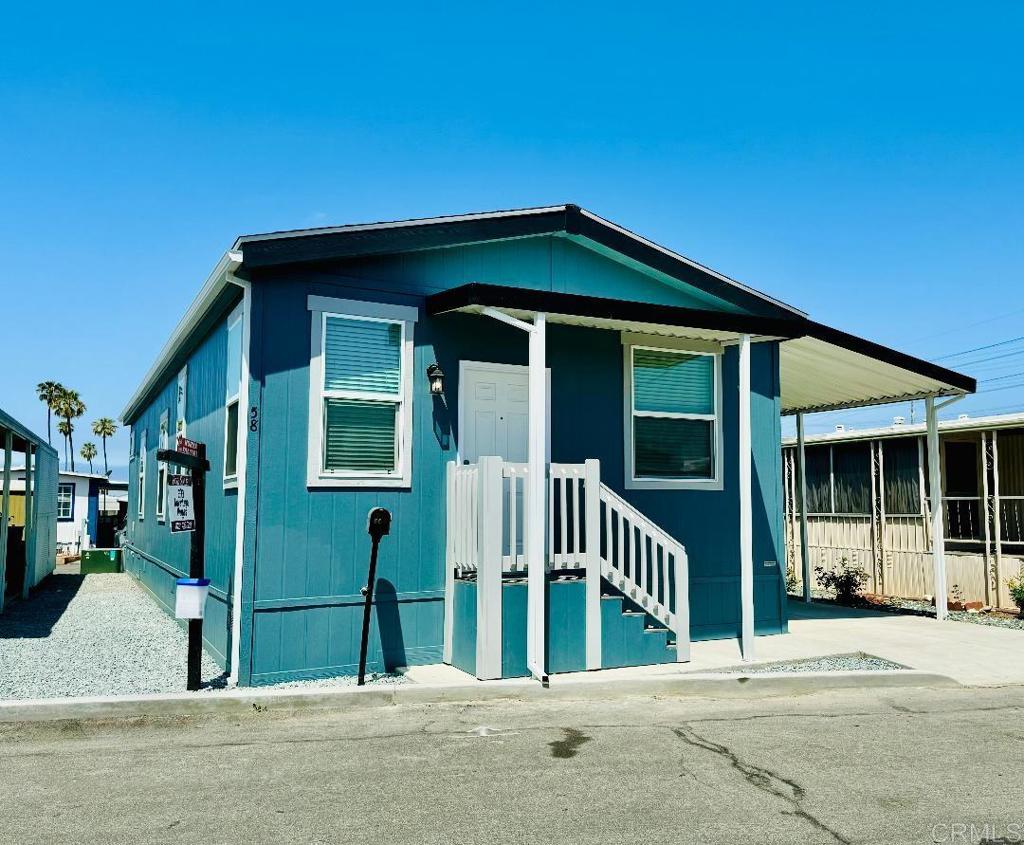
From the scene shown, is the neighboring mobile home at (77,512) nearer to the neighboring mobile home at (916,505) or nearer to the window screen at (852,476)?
the neighboring mobile home at (916,505)

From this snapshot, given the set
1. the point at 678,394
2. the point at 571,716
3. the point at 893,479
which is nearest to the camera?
the point at 571,716

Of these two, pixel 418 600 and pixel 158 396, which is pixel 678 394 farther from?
pixel 158 396

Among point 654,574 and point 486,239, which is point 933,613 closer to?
point 654,574

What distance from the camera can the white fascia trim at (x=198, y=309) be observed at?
23.8 ft

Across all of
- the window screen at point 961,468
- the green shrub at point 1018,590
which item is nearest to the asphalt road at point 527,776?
the green shrub at point 1018,590

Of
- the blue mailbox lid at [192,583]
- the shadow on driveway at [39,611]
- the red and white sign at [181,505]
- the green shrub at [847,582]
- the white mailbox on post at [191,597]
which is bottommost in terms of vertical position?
the shadow on driveway at [39,611]

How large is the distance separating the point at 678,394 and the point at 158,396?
954cm

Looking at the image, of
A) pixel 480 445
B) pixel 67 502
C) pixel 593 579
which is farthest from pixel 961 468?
pixel 67 502

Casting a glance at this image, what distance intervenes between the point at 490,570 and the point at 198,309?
4.22m

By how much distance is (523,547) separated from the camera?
7777 mm

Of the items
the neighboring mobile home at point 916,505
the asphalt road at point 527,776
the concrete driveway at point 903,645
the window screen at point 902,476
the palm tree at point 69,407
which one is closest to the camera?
the asphalt road at point 527,776

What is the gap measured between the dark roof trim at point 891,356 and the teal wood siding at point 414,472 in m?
0.99

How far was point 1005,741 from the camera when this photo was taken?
19.3ft

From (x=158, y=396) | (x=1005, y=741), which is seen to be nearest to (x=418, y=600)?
(x=1005, y=741)
